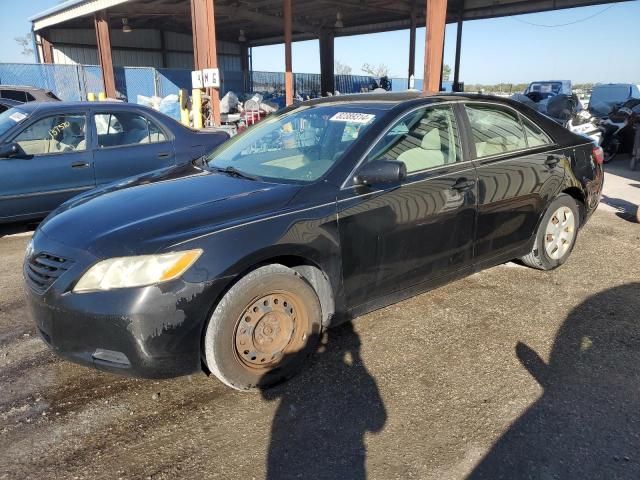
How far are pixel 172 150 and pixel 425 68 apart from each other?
25.6 feet

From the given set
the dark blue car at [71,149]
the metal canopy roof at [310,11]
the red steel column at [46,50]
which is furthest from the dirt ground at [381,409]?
the red steel column at [46,50]

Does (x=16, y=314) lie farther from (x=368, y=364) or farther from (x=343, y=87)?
(x=343, y=87)

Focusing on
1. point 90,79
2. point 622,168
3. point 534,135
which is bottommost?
point 622,168

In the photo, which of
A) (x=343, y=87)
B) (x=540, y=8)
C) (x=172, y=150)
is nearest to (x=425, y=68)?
(x=172, y=150)

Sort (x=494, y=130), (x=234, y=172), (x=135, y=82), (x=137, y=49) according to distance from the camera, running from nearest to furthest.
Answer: (x=234, y=172), (x=494, y=130), (x=135, y=82), (x=137, y=49)

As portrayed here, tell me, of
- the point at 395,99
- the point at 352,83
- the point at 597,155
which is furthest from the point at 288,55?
the point at 395,99

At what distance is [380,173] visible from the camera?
290 centimetres

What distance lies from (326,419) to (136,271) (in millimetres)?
Answer: 1188

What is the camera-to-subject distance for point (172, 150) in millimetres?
6398

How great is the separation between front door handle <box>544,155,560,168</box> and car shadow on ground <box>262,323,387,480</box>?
7.41ft

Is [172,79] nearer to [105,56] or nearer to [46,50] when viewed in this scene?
[105,56]

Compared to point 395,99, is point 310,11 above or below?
above

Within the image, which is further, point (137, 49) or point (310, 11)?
point (137, 49)

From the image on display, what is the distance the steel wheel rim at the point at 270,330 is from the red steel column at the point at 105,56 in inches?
737
